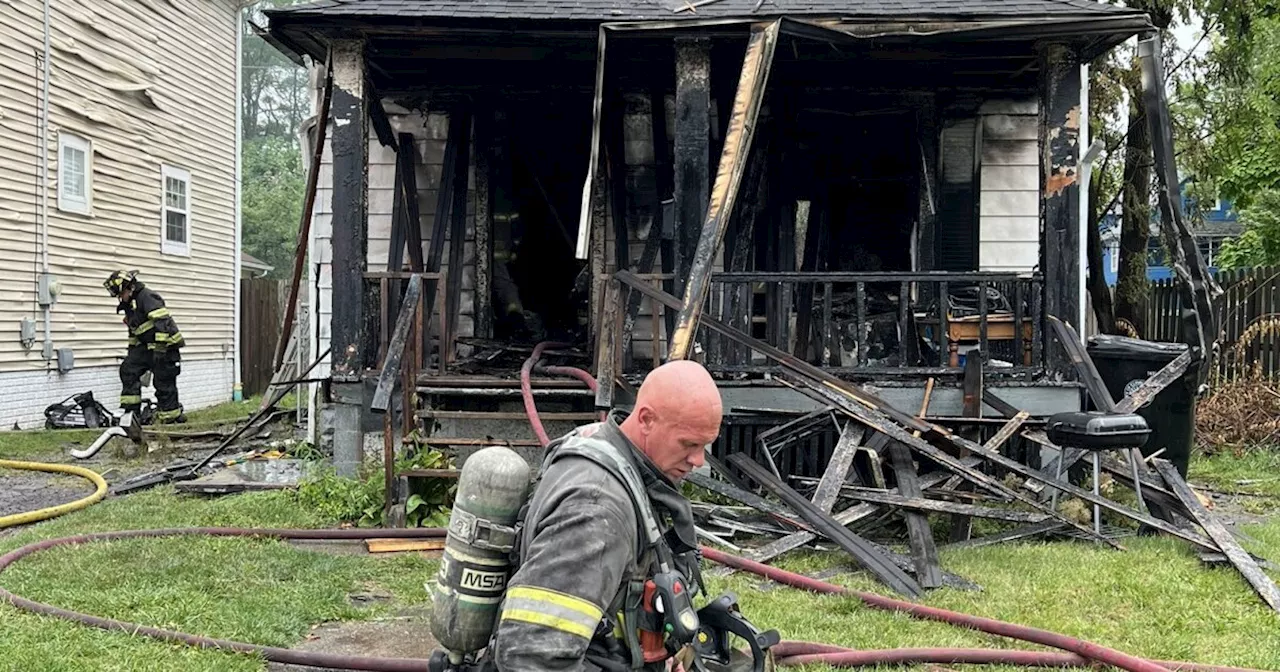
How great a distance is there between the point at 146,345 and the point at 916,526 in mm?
10556

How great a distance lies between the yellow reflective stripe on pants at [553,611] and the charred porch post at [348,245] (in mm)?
5821

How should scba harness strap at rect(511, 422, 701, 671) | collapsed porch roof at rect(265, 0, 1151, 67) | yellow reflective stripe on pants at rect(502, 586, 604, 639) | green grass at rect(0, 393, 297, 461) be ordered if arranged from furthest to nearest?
1. green grass at rect(0, 393, 297, 461)
2. collapsed porch roof at rect(265, 0, 1151, 67)
3. scba harness strap at rect(511, 422, 701, 671)
4. yellow reflective stripe on pants at rect(502, 586, 604, 639)

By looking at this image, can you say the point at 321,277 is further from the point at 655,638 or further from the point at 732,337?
the point at 655,638

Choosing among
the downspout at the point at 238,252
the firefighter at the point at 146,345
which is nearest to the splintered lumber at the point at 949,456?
the firefighter at the point at 146,345

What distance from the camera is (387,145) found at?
31.3ft

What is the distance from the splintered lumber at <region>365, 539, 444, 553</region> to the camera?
641 cm

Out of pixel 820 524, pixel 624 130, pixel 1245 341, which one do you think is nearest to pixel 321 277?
pixel 624 130

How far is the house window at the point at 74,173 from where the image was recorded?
14406mm

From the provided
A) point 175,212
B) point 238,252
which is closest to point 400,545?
point 175,212

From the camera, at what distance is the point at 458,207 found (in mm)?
9867

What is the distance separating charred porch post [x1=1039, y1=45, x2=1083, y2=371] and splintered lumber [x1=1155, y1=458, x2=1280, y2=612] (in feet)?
4.32

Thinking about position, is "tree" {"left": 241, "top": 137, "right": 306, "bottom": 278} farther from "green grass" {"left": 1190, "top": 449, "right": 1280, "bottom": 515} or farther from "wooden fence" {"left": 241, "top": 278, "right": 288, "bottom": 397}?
"green grass" {"left": 1190, "top": 449, "right": 1280, "bottom": 515}

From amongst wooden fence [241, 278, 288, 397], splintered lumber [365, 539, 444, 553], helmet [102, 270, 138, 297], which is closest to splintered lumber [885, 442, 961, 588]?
splintered lumber [365, 539, 444, 553]

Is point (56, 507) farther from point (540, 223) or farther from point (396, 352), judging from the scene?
point (540, 223)
